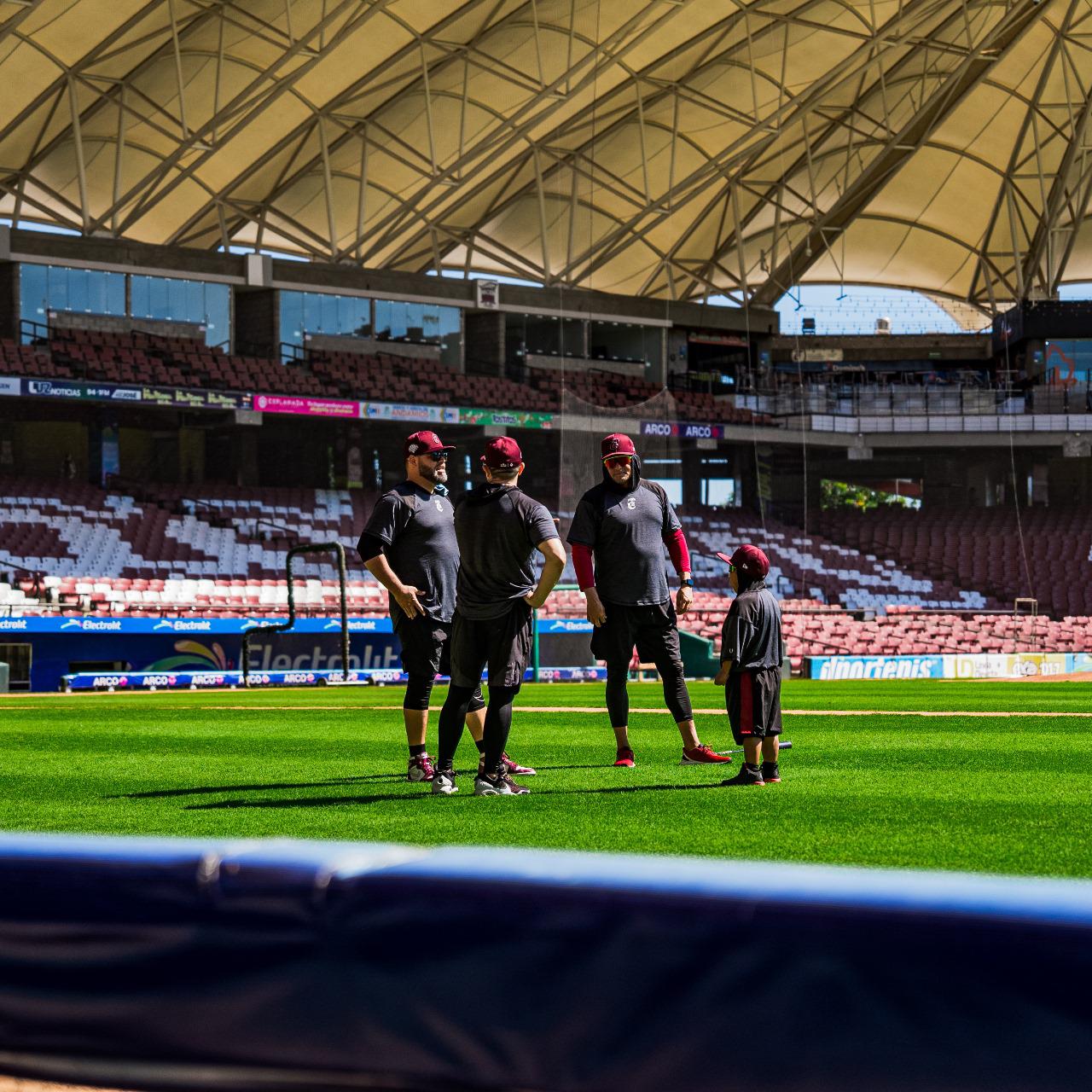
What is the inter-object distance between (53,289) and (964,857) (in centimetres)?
4166

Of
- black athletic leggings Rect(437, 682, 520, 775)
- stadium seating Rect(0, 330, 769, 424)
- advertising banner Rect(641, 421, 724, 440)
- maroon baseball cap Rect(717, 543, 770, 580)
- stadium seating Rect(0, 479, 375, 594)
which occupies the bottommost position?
black athletic leggings Rect(437, 682, 520, 775)

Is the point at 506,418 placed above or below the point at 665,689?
above

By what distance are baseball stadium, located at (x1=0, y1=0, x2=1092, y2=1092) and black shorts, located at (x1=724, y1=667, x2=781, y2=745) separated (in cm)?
3

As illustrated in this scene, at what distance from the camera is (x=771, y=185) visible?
167ft

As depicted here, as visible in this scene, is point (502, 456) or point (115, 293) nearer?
point (502, 456)

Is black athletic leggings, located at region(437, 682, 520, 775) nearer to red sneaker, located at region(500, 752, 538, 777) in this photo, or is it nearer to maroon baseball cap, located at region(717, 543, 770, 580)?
red sneaker, located at region(500, 752, 538, 777)

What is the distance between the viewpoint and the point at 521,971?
118 inches

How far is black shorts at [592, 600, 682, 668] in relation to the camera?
8.23 metres

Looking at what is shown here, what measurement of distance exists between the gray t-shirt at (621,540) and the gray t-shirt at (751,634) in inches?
38.5

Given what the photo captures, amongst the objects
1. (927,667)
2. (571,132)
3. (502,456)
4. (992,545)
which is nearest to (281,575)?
(571,132)

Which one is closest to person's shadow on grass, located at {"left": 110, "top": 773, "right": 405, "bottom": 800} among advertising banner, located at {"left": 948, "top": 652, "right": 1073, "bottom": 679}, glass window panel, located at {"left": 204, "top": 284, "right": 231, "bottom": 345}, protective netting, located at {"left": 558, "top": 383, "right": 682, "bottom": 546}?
protective netting, located at {"left": 558, "top": 383, "right": 682, "bottom": 546}

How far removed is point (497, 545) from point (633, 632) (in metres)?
1.54

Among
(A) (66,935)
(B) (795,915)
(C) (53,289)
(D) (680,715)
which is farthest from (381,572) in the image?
(C) (53,289)

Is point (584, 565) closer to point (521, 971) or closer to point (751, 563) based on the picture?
point (751, 563)
